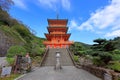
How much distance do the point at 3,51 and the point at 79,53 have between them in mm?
13275

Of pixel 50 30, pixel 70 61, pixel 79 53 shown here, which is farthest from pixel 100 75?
pixel 50 30

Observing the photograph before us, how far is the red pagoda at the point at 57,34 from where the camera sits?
140 ft

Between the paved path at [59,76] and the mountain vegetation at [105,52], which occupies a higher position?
the mountain vegetation at [105,52]

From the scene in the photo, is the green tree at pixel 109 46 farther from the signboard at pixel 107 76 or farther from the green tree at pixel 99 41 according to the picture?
the signboard at pixel 107 76

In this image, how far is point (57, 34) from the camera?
44.1 m

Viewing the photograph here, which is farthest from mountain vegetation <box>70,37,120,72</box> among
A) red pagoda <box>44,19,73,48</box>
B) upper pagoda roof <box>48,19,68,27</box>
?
upper pagoda roof <box>48,19,68,27</box>

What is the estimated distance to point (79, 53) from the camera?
28672mm

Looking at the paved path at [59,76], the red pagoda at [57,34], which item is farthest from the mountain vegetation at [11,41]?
the red pagoda at [57,34]

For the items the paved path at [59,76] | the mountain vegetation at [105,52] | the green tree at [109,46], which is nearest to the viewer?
the paved path at [59,76]

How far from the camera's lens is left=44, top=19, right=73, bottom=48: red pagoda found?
42.7m

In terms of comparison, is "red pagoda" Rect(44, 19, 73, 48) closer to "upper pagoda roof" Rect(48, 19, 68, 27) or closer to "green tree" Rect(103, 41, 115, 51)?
"upper pagoda roof" Rect(48, 19, 68, 27)

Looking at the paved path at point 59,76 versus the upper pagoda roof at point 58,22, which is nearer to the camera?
the paved path at point 59,76

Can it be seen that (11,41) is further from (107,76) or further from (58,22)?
(58,22)

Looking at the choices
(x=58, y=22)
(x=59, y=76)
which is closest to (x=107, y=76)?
(x=59, y=76)
